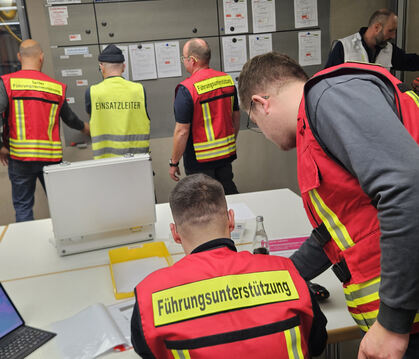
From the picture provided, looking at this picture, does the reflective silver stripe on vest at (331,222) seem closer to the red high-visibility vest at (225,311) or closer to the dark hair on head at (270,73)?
the red high-visibility vest at (225,311)

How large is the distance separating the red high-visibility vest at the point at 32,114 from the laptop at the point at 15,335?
2058mm

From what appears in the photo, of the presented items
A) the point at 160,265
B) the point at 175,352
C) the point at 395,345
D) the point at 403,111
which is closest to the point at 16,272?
the point at 160,265

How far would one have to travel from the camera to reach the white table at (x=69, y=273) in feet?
4.28

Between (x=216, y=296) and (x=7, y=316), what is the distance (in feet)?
2.36

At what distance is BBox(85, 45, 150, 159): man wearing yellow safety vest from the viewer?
10.2ft

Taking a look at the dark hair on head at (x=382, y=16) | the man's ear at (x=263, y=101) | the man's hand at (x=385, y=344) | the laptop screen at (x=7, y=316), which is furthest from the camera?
the dark hair on head at (x=382, y=16)

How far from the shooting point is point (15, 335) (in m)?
1.25

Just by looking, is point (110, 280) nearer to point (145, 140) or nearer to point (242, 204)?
point (242, 204)

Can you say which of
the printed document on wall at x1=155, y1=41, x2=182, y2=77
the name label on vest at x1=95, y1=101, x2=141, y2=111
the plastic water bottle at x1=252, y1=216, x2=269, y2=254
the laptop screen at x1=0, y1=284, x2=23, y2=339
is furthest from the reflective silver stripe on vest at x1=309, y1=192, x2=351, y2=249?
the printed document on wall at x1=155, y1=41, x2=182, y2=77

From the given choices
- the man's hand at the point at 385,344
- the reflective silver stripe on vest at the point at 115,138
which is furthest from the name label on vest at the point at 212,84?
the man's hand at the point at 385,344

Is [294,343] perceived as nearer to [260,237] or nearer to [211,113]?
[260,237]

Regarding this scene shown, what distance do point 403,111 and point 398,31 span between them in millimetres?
3835

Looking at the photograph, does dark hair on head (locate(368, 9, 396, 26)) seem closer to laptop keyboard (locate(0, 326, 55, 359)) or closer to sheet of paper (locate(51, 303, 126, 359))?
sheet of paper (locate(51, 303, 126, 359))

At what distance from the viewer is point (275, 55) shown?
1121 millimetres
